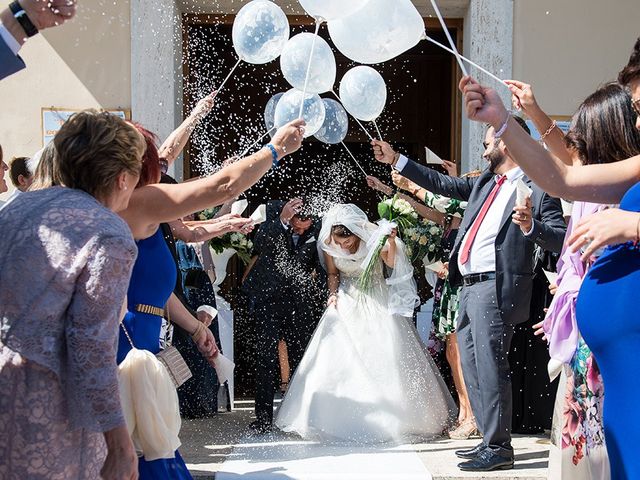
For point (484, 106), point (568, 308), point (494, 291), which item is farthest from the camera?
point (494, 291)

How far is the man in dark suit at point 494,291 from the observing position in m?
5.18

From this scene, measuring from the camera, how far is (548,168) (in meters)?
2.83

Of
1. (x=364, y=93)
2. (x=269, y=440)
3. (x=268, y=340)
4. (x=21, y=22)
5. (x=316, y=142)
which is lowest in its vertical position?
(x=269, y=440)

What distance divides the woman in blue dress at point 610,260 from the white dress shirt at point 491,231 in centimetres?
245

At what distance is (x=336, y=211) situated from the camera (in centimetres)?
686

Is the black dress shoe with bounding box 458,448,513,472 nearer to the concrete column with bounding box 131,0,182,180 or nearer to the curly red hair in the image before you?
the curly red hair

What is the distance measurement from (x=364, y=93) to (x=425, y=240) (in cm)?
164

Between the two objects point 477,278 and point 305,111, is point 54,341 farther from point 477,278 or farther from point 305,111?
point 477,278

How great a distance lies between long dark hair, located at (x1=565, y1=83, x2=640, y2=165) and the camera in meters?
3.31

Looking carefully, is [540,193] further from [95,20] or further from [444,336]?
[95,20]

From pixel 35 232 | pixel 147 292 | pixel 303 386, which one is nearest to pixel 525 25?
pixel 303 386

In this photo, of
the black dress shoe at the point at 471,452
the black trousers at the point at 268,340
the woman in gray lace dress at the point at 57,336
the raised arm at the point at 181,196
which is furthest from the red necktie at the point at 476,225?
the woman in gray lace dress at the point at 57,336

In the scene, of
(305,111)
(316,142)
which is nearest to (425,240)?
(305,111)

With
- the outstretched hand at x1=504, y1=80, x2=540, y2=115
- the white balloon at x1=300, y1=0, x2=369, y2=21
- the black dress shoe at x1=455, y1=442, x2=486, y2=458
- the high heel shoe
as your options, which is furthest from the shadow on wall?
the outstretched hand at x1=504, y1=80, x2=540, y2=115
